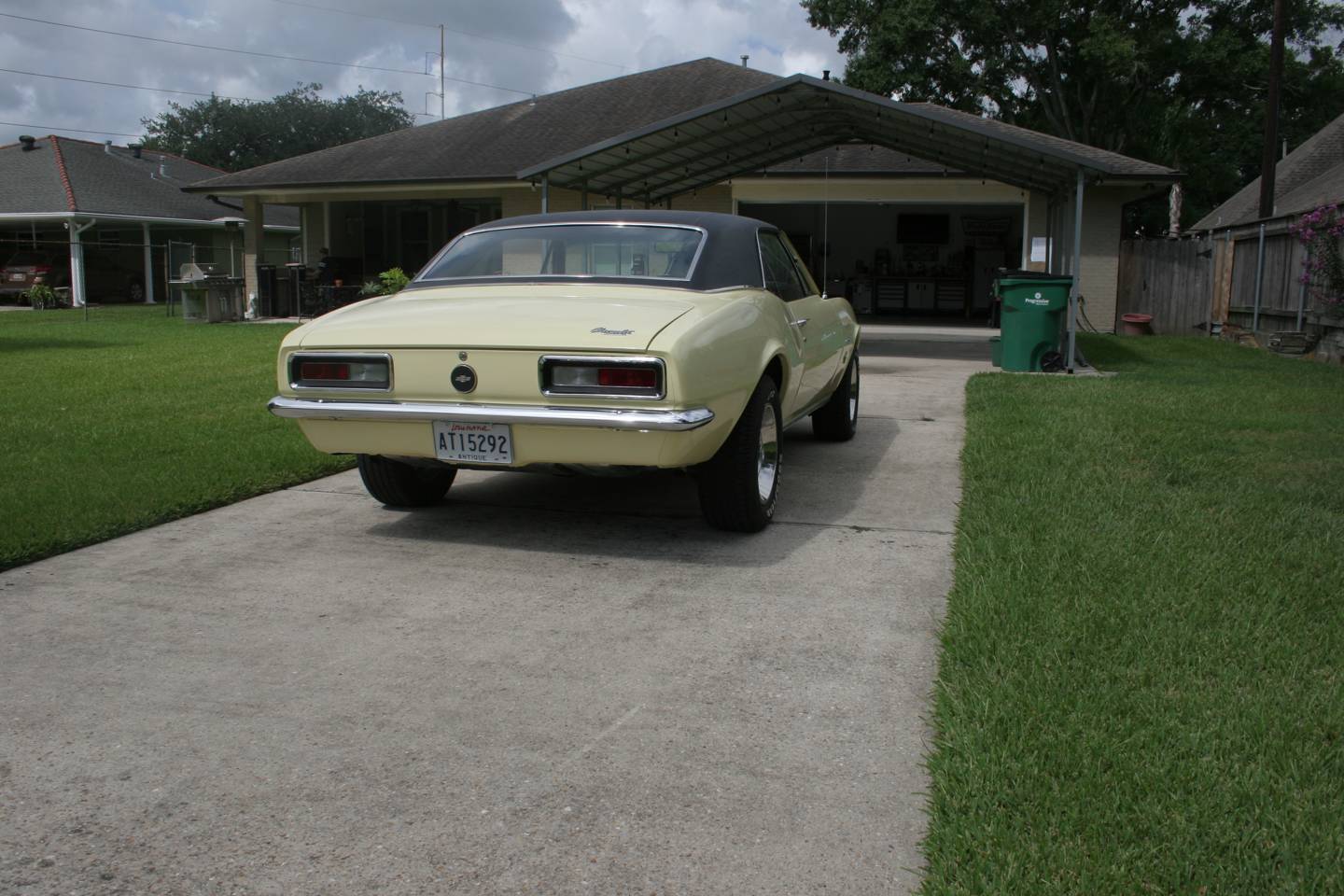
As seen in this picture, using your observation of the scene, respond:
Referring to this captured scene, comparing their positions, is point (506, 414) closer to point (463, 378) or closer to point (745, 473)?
point (463, 378)

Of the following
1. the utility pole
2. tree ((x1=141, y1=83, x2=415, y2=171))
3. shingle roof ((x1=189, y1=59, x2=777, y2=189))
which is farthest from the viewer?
tree ((x1=141, y1=83, x2=415, y2=171))

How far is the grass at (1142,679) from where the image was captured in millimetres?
2514

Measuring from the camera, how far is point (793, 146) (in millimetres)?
18016

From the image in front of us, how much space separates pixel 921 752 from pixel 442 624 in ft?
6.12

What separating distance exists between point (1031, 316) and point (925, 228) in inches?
619

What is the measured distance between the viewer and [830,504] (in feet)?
20.5

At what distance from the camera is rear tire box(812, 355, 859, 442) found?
8062 millimetres

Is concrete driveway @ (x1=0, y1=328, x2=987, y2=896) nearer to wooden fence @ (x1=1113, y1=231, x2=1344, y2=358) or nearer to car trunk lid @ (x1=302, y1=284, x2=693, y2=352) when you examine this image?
car trunk lid @ (x1=302, y1=284, x2=693, y2=352)

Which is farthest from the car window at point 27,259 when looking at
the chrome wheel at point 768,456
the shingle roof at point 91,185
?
the chrome wheel at point 768,456

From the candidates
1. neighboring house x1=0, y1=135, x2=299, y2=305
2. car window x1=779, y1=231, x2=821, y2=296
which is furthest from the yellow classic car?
neighboring house x1=0, y1=135, x2=299, y2=305

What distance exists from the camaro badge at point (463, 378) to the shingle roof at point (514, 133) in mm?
16394

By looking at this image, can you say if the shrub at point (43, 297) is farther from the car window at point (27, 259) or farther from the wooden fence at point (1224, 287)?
the wooden fence at point (1224, 287)

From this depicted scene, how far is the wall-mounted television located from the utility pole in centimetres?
771

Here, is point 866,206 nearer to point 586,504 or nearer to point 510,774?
point 586,504
